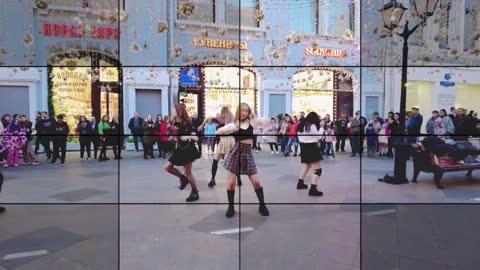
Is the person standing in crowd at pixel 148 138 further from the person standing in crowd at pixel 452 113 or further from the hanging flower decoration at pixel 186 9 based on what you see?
the person standing in crowd at pixel 452 113

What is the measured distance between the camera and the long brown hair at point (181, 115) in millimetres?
4581

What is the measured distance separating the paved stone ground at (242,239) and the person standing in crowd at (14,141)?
11.5 ft

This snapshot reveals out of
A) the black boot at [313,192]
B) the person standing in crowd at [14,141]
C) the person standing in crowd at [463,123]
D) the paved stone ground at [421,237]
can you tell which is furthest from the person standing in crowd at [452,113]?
the person standing in crowd at [14,141]

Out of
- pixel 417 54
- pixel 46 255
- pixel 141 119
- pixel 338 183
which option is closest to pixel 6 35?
pixel 141 119

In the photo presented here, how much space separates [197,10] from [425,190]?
18.0ft

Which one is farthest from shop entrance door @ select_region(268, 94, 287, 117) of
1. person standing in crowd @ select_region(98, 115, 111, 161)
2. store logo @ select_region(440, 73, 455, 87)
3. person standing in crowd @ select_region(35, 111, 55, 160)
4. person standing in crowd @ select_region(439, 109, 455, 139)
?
person standing in crowd @ select_region(35, 111, 55, 160)

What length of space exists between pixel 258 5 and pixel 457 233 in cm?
442

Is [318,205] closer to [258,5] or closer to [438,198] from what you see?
[438,198]

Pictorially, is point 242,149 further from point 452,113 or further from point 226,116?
point 452,113

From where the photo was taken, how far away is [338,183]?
5762 millimetres

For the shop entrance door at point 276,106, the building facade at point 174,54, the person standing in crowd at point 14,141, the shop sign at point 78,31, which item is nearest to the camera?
the shop sign at point 78,31

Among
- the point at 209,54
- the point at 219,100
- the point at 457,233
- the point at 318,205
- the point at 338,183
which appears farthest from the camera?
the point at 209,54

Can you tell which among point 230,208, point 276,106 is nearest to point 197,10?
point 276,106

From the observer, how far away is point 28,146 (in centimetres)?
669
